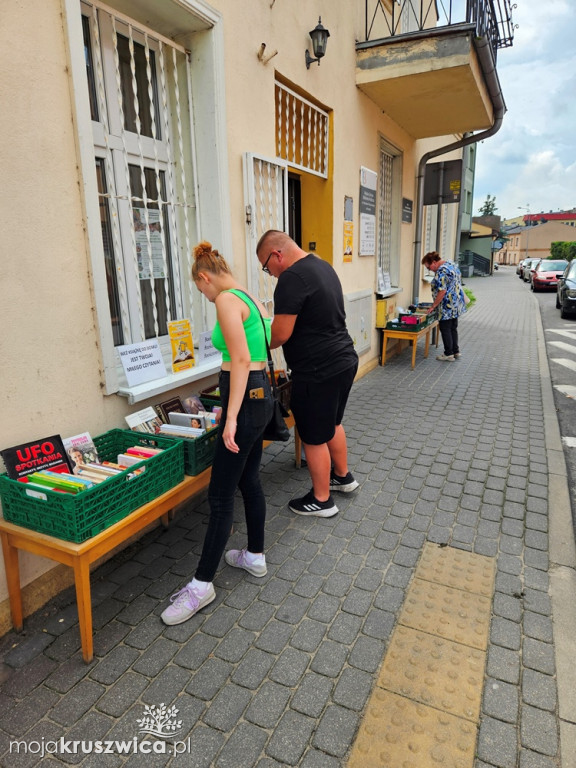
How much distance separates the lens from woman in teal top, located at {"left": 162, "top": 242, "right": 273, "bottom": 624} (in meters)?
2.44

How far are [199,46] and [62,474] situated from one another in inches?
129

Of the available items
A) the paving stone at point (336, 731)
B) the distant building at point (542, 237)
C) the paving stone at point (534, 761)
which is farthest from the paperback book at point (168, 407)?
the distant building at point (542, 237)

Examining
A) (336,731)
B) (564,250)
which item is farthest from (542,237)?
(336,731)

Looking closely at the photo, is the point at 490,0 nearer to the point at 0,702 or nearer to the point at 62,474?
the point at 62,474

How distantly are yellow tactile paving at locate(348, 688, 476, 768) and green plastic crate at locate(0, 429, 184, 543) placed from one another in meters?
1.43

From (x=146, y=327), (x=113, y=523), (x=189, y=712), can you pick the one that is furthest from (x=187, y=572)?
(x=146, y=327)

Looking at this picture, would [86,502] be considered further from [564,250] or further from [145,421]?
[564,250]

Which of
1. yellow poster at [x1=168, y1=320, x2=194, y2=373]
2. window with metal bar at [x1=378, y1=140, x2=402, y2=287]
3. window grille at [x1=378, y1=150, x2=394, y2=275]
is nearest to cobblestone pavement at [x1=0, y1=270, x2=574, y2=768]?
yellow poster at [x1=168, y1=320, x2=194, y2=373]

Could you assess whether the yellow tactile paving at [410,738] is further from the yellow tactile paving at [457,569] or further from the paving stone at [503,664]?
the yellow tactile paving at [457,569]

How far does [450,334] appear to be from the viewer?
8.77m

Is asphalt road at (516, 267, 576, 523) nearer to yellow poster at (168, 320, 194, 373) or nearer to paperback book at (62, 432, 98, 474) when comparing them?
yellow poster at (168, 320, 194, 373)

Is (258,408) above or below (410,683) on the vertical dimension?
above

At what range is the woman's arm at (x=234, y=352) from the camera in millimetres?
2395

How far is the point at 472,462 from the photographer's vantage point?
15.0ft
